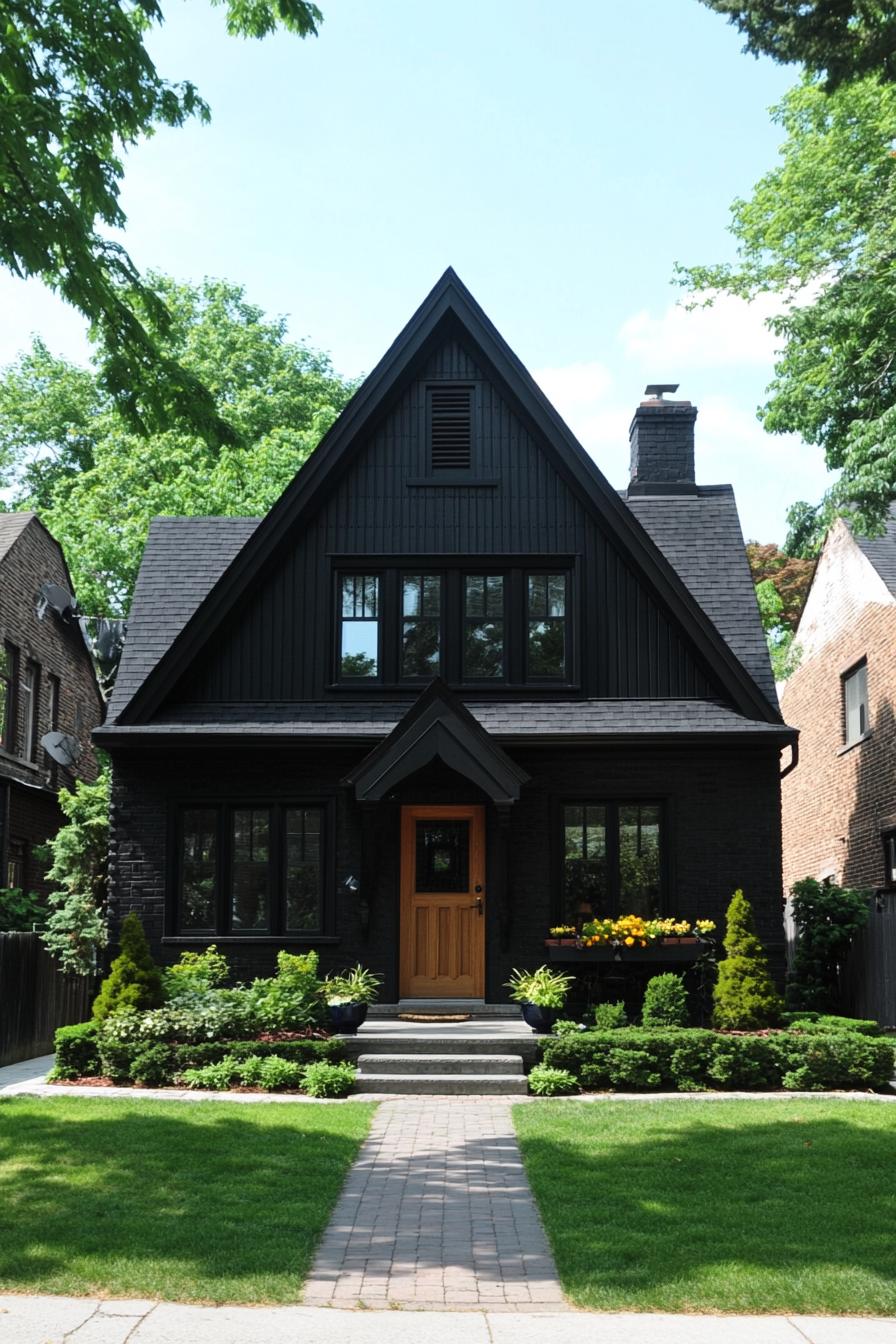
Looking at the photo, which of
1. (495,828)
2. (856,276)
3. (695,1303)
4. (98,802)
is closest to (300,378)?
(856,276)

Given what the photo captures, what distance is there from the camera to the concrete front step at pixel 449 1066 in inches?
573

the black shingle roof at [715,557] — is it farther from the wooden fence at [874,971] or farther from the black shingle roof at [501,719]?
the wooden fence at [874,971]

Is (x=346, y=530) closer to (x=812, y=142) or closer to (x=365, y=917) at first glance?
(x=365, y=917)

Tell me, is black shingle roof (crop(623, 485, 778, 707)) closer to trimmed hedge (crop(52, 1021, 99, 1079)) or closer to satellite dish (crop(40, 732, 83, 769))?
trimmed hedge (crop(52, 1021, 99, 1079))

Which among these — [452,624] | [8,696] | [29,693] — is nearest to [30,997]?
[452,624]

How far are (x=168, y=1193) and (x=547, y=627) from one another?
11.0 m

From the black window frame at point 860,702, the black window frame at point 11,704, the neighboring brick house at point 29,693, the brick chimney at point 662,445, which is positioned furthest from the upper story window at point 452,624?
the black window frame at point 11,704

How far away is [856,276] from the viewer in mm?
24062

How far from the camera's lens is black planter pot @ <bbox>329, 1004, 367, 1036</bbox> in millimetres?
15422

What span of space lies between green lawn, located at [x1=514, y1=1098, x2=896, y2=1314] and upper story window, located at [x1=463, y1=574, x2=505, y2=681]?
7.01 metres

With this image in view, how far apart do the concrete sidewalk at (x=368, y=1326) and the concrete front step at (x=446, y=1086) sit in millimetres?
7632

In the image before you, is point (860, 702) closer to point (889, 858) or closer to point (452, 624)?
point (889, 858)

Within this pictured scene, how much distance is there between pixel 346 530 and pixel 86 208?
866 centimetres

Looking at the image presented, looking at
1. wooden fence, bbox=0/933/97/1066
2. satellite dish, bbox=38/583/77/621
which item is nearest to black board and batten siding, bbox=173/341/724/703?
wooden fence, bbox=0/933/97/1066
